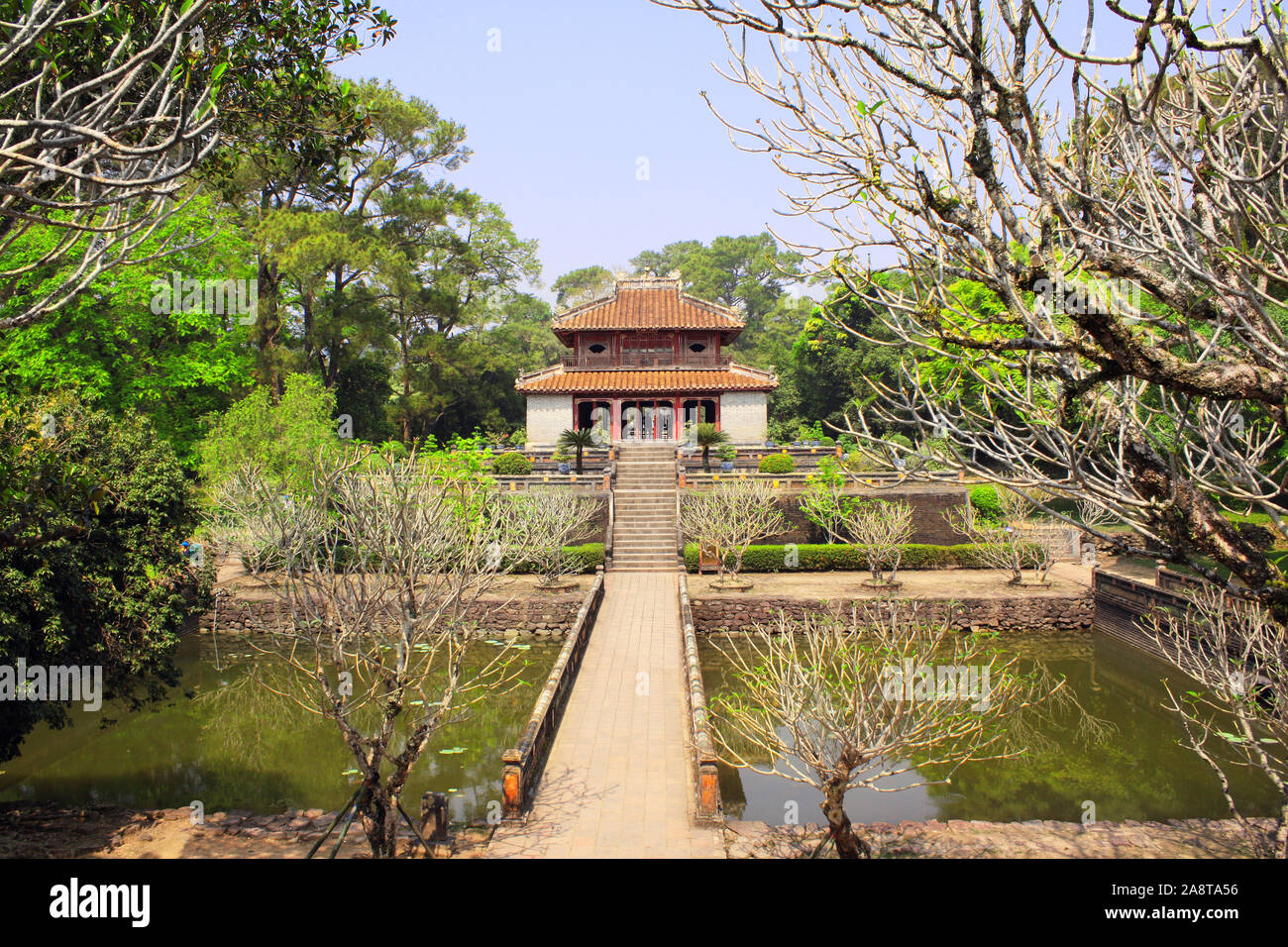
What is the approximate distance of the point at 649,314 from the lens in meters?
33.6

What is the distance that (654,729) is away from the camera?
35.4 ft

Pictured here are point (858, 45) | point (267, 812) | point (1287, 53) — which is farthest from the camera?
point (267, 812)

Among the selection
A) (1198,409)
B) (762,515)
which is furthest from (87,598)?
(762,515)

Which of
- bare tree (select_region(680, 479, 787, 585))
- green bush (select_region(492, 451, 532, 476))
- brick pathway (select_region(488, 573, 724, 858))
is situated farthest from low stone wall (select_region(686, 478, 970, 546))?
brick pathway (select_region(488, 573, 724, 858))

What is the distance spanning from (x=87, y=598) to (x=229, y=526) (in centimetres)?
965

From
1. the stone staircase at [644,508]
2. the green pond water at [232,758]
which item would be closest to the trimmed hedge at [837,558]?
the stone staircase at [644,508]

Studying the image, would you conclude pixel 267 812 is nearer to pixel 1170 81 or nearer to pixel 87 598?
pixel 87 598

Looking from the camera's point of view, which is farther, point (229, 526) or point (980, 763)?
point (229, 526)

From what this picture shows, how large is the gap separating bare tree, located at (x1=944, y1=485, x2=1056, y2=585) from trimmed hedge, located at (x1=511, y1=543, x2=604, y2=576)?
9.75 metres

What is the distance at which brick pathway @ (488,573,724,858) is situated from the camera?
7.79 metres

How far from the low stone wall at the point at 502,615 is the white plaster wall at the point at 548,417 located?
44.5ft

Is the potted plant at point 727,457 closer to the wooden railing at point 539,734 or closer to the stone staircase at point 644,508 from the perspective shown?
the stone staircase at point 644,508

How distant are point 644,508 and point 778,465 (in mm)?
4682
